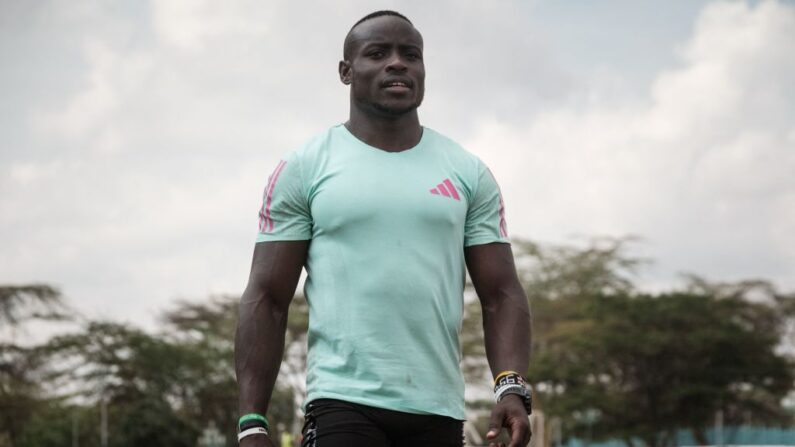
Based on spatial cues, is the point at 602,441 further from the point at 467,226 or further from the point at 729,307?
the point at 467,226

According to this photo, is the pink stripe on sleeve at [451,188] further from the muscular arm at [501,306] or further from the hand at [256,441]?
the hand at [256,441]

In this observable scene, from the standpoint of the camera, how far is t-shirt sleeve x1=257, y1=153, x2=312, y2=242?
3494mm

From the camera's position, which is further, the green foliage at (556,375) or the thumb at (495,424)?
the green foliage at (556,375)

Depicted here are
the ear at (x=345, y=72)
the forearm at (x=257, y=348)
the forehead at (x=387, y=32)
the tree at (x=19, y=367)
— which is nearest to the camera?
the forearm at (x=257, y=348)

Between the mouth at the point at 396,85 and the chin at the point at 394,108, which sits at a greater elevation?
the mouth at the point at 396,85

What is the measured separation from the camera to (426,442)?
3330mm

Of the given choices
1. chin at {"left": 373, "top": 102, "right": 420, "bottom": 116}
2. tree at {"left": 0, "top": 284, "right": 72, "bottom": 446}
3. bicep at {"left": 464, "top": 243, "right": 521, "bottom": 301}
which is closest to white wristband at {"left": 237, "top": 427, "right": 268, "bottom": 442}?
bicep at {"left": 464, "top": 243, "right": 521, "bottom": 301}

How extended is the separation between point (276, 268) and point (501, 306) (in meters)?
0.66

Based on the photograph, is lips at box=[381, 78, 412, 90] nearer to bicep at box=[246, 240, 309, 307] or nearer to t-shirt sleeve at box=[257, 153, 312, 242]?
t-shirt sleeve at box=[257, 153, 312, 242]

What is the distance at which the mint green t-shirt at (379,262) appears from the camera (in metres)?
3.34

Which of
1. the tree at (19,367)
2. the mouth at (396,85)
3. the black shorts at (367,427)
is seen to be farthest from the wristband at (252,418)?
the tree at (19,367)

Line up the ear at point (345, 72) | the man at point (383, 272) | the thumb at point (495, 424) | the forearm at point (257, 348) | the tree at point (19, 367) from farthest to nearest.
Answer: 1. the tree at point (19, 367)
2. the ear at point (345, 72)
3. the forearm at point (257, 348)
4. the man at point (383, 272)
5. the thumb at point (495, 424)

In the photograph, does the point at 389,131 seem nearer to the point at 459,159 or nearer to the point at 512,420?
the point at 459,159

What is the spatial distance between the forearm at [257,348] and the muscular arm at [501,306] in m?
0.58
